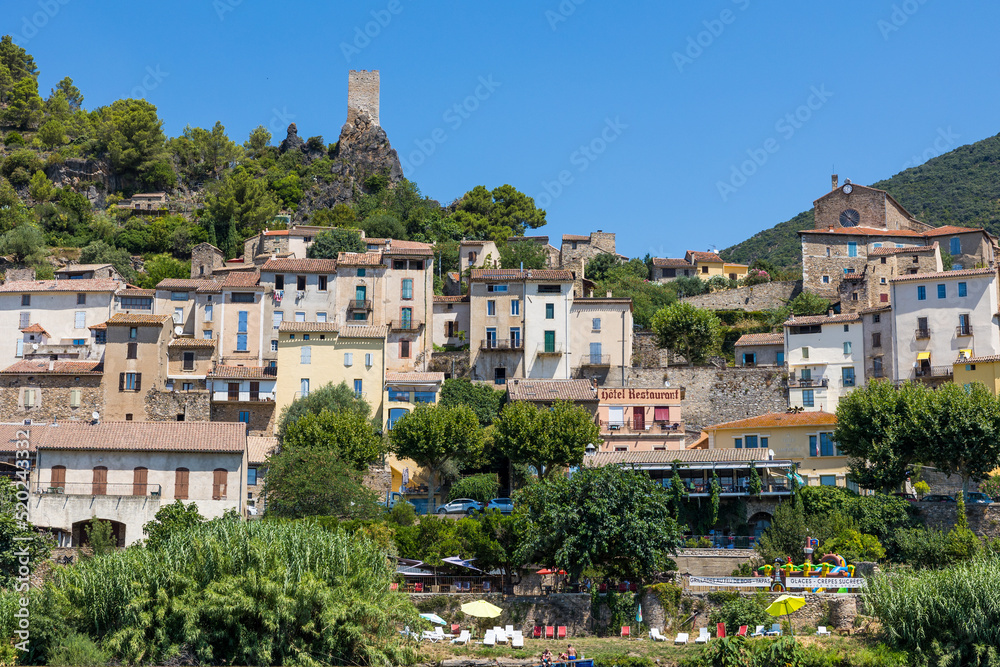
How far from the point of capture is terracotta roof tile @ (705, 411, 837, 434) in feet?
166

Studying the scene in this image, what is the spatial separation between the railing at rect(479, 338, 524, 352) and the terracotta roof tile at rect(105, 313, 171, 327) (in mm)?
17329

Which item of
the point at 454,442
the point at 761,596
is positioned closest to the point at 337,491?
the point at 454,442

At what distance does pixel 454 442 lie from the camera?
49.2 metres

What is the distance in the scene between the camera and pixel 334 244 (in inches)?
2881

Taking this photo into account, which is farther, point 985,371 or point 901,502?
point 985,371

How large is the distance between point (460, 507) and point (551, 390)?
10.5 m

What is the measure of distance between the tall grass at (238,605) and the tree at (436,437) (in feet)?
53.9

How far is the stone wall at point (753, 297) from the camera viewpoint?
7488 centimetres

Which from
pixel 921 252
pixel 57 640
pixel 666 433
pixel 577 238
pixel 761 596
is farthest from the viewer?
pixel 577 238

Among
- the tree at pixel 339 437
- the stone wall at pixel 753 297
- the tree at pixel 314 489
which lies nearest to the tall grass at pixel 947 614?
the tree at pixel 314 489

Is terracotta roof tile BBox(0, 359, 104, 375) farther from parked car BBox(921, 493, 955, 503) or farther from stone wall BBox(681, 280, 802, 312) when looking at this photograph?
parked car BBox(921, 493, 955, 503)

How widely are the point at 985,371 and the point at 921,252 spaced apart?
17.9m

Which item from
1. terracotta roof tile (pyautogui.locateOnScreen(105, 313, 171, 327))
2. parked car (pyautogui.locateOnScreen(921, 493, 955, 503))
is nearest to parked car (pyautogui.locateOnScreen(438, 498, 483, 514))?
parked car (pyautogui.locateOnScreen(921, 493, 955, 503))

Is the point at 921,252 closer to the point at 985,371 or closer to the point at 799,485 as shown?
the point at 985,371
